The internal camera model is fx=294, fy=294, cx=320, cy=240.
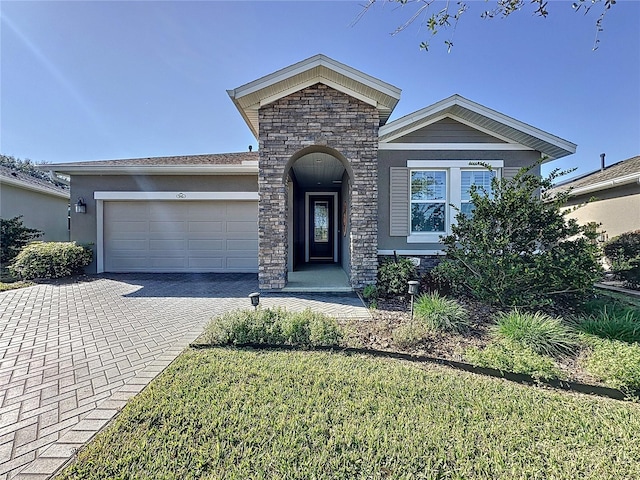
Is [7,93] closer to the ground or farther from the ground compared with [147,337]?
farther from the ground

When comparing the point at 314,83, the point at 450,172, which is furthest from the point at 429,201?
the point at 314,83

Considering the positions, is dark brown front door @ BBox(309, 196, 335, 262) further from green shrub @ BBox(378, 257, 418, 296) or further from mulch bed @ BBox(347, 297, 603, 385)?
mulch bed @ BBox(347, 297, 603, 385)

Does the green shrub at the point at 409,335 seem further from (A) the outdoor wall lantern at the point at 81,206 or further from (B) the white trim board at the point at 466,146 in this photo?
(A) the outdoor wall lantern at the point at 81,206

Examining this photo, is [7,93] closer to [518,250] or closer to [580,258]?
[518,250]

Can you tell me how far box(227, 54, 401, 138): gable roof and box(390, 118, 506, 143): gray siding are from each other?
1.20m

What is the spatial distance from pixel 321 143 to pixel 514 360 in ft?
19.4

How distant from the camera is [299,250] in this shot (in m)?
13.2

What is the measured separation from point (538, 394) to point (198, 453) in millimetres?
3253

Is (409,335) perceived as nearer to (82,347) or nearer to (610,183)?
(82,347)

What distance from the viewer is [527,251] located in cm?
582

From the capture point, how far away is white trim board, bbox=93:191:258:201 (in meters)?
10.6

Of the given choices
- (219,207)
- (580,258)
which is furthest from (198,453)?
(219,207)

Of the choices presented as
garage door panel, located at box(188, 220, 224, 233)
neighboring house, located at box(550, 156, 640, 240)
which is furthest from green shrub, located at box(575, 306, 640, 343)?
garage door panel, located at box(188, 220, 224, 233)

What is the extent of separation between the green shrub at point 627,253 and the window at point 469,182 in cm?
409
